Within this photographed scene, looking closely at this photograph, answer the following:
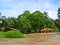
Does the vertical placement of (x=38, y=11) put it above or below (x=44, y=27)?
above

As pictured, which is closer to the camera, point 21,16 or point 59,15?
point 21,16

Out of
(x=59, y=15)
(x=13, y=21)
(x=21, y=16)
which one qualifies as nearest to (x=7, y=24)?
(x=13, y=21)

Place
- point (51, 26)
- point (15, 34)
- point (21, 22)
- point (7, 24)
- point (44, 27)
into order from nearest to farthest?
1. point (15, 34)
2. point (21, 22)
3. point (44, 27)
4. point (51, 26)
5. point (7, 24)

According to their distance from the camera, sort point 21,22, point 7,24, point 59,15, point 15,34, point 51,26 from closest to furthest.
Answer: point 15,34
point 21,22
point 51,26
point 7,24
point 59,15

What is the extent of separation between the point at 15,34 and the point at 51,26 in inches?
701

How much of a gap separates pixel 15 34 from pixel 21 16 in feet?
44.5

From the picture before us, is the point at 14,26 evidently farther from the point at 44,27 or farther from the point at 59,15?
the point at 59,15

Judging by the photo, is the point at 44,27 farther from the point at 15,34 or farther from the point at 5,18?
the point at 15,34

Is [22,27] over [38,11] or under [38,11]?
under

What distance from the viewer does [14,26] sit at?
41500 millimetres

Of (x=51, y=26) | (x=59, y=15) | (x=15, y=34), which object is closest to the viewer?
(x=15, y=34)

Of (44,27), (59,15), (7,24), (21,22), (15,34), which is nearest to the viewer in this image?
(15,34)

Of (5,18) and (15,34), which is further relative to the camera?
(5,18)

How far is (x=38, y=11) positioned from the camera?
3609 centimetres
